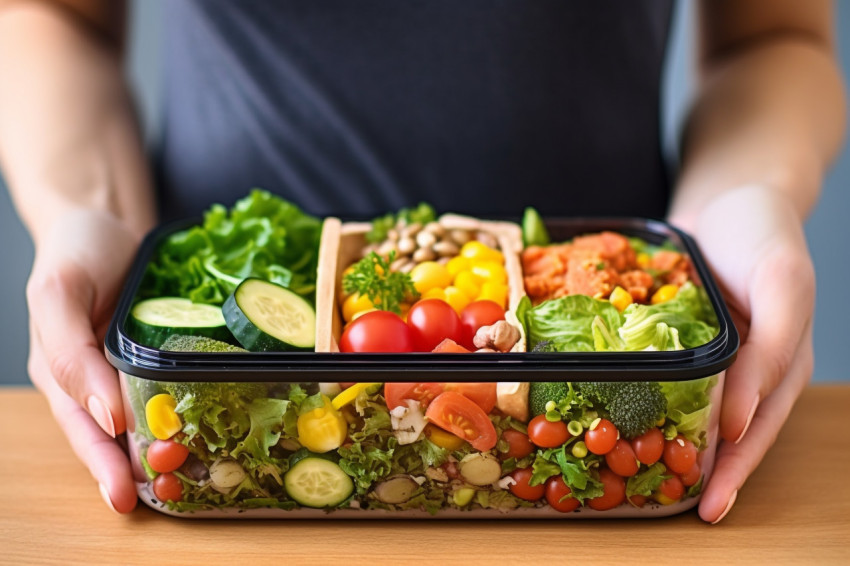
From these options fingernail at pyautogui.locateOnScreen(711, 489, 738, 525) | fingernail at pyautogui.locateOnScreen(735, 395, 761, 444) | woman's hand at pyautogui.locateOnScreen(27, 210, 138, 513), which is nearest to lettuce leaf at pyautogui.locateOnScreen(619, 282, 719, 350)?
fingernail at pyautogui.locateOnScreen(735, 395, 761, 444)

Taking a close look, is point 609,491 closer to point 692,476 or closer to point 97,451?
point 692,476

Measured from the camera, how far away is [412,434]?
1.18m

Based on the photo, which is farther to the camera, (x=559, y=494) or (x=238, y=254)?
(x=238, y=254)

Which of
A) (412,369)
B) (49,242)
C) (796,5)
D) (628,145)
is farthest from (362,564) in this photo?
(796,5)

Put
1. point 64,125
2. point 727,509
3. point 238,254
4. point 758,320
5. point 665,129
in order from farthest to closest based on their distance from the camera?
point 665,129 < point 64,125 < point 238,254 < point 758,320 < point 727,509

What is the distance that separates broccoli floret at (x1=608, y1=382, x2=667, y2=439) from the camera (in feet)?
3.80

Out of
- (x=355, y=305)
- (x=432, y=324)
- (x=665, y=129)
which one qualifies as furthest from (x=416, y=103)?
(x=665, y=129)

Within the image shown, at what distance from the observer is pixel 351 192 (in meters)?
2.04

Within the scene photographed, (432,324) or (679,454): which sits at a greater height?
(432,324)

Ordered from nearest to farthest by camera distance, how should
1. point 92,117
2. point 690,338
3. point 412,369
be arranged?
1. point 412,369
2. point 690,338
3. point 92,117

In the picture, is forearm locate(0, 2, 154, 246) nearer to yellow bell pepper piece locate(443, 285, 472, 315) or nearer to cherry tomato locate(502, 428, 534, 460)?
yellow bell pepper piece locate(443, 285, 472, 315)

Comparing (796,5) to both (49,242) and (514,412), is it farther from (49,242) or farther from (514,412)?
(49,242)

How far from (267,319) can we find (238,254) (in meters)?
0.38

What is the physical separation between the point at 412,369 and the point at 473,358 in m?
0.08
